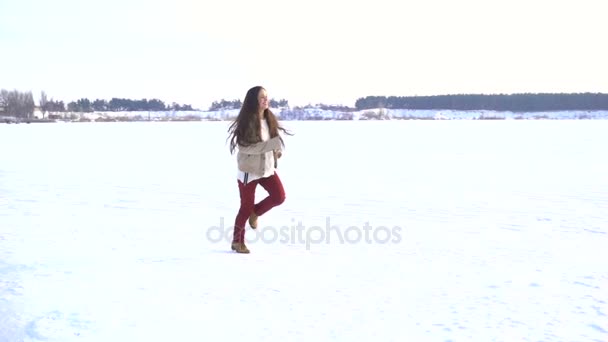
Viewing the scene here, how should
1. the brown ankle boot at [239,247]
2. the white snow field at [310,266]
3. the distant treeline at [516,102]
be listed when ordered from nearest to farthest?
the white snow field at [310,266] < the brown ankle boot at [239,247] < the distant treeline at [516,102]

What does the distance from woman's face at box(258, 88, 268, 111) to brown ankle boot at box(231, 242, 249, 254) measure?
1259 millimetres

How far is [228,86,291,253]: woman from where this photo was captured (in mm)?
5211

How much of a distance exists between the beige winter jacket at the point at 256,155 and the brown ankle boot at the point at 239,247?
677 mm

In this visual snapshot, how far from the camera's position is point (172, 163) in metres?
16.5

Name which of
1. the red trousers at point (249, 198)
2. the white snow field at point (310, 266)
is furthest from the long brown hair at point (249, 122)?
the white snow field at point (310, 266)

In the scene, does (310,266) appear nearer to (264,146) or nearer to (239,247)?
(239,247)

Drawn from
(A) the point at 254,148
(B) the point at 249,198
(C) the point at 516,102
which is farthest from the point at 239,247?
(C) the point at 516,102

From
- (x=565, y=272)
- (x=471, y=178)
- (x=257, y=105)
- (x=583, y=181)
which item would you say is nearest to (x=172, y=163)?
(x=471, y=178)

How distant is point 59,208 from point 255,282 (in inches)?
187

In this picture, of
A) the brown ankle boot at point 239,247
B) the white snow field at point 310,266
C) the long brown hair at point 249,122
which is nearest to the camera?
the white snow field at point 310,266

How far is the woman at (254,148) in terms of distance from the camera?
17.1ft

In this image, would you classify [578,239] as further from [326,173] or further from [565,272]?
[326,173]

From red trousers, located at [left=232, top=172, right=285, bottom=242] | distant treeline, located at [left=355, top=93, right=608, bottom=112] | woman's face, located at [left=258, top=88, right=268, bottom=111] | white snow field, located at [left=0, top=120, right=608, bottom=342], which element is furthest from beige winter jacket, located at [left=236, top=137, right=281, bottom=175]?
distant treeline, located at [left=355, top=93, right=608, bottom=112]

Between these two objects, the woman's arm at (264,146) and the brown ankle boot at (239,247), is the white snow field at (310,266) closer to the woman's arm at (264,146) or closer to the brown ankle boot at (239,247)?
the brown ankle boot at (239,247)
